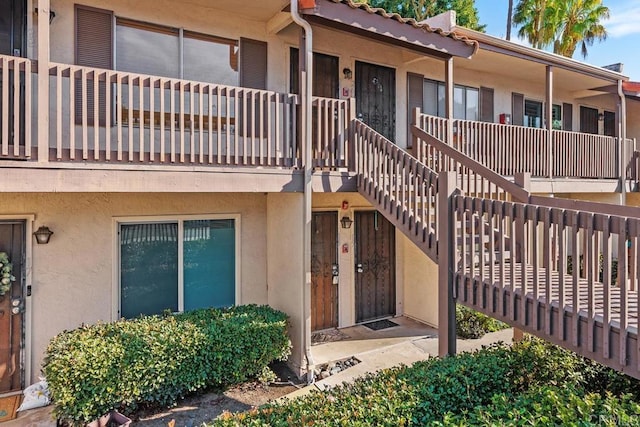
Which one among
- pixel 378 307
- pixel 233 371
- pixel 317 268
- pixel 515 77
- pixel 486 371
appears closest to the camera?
pixel 486 371

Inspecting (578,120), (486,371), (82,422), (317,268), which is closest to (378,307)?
(317,268)

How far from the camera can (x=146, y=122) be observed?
6168 millimetres

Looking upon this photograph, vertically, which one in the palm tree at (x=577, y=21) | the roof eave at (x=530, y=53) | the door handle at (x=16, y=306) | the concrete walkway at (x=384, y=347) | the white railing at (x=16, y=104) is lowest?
the concrete walkway at (x=384, y=347)

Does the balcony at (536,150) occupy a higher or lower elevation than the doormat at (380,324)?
higher

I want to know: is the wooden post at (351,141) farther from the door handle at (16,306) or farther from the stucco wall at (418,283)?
the door handle at (16,306)

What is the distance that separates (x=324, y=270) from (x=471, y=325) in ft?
10.3

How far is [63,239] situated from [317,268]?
4.49m

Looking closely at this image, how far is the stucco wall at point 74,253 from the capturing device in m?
5.80

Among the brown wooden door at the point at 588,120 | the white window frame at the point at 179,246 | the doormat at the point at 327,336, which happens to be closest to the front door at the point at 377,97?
the white window frame at the point at 179,246

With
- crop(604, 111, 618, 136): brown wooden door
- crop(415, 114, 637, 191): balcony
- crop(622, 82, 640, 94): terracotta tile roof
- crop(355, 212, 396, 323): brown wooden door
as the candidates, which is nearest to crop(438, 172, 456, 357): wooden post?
crop(415, 114, 637, 191): balcony

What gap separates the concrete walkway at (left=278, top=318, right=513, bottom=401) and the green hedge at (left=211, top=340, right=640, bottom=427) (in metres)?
2.37

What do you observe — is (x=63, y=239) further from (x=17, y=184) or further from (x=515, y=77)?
(x=515, y=77)

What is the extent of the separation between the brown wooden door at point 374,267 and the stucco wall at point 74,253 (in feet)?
13.2

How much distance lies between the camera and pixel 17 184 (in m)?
4.54
